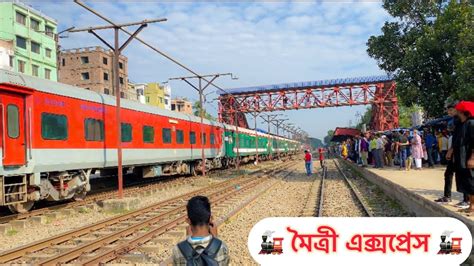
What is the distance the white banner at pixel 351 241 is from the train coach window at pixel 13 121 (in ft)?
30.7

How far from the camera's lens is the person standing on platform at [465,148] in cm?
634

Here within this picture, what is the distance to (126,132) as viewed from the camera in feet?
52.8

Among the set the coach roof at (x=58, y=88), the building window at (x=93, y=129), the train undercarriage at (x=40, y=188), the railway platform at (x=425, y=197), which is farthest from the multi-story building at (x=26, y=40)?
the railway platform at (x=425, y=197)

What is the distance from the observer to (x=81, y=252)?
23.9ft

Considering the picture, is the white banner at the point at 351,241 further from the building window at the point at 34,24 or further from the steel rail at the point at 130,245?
the building window at the point at 34,24

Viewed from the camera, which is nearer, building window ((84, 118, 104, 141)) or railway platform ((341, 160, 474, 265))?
railway platform ((341, 160, 474, 265))

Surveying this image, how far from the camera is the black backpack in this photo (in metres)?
2.51

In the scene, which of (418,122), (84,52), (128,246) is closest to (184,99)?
(84,52)

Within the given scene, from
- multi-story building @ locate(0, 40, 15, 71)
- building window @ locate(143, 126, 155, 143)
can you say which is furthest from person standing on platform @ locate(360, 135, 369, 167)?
multi-story building @ locate(0, 40, 15, 71)

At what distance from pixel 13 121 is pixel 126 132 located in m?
5.84

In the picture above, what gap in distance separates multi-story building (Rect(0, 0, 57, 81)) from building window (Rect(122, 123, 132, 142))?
29123mm

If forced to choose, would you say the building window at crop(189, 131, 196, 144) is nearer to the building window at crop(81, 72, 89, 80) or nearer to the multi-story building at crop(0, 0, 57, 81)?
the multi-story building at crop(0, 0, 57, 81)

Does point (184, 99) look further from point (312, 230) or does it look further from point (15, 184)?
point (312, 230)

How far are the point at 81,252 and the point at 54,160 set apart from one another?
199 inches
